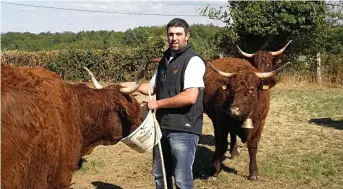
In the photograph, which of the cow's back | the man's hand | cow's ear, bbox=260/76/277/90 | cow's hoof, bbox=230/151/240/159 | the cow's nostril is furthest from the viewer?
cow's hoof, bbox=230/151/240/159

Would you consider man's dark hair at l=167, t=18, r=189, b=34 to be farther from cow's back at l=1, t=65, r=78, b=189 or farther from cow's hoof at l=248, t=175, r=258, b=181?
cow's hoof at l=248, t=175, r=258, b=181

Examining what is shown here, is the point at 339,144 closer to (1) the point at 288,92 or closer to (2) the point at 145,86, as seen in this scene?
(2) the point at 145,86

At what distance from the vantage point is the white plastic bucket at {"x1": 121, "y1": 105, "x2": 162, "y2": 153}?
14.7 ft

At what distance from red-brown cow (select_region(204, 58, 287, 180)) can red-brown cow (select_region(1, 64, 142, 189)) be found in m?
2.23

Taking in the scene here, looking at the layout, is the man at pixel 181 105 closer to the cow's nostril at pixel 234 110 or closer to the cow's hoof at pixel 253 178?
the cow's nostril at pixel 234 110

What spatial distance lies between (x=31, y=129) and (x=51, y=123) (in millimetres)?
265

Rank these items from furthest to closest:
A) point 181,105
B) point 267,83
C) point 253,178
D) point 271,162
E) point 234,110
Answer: point 271,162, point 253,178, point 267,83, point 234,110, point 181,105

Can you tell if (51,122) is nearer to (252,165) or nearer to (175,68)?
(175,68)

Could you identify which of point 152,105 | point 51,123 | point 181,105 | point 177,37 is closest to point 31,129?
point 51,123

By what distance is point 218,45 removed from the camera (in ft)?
71.2

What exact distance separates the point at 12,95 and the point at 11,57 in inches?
768

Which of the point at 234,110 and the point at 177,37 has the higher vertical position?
the point at 177,37

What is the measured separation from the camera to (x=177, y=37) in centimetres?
457

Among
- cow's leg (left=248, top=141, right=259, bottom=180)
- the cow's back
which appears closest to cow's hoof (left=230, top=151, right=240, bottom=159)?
cow's leg (left=248, top=141, right=259, bottom=180)
